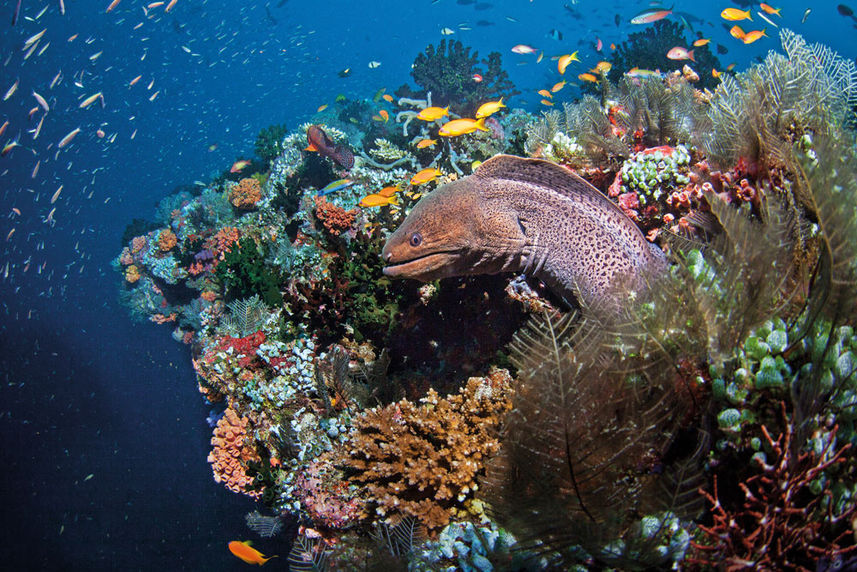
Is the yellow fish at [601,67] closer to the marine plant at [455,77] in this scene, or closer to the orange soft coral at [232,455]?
the marine plant at [455,77]

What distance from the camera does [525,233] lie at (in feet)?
13.0

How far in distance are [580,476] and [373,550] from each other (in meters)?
1.81

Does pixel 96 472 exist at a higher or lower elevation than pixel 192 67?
lower

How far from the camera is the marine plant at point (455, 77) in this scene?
59.7ft

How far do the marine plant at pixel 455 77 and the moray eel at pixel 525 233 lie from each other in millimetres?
15258

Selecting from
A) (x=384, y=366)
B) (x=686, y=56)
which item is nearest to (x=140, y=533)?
(x=384, y=366)

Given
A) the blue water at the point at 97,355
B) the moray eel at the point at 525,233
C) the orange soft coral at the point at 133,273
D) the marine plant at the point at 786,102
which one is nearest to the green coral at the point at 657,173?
the marine plant at the point at 786,102

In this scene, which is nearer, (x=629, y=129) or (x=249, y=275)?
(x=629, y=129)

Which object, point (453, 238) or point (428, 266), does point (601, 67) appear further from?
point (428, 266)

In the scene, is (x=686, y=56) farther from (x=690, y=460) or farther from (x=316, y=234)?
(x=690, y=460)

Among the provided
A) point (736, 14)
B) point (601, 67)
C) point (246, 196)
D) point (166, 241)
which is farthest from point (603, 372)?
point (166, 241)

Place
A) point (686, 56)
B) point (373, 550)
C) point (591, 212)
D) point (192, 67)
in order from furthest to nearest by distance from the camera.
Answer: point (192, 67), point (686, 56), point (591, 212), point (373, 550)

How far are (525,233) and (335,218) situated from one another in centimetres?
413

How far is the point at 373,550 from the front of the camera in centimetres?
297
